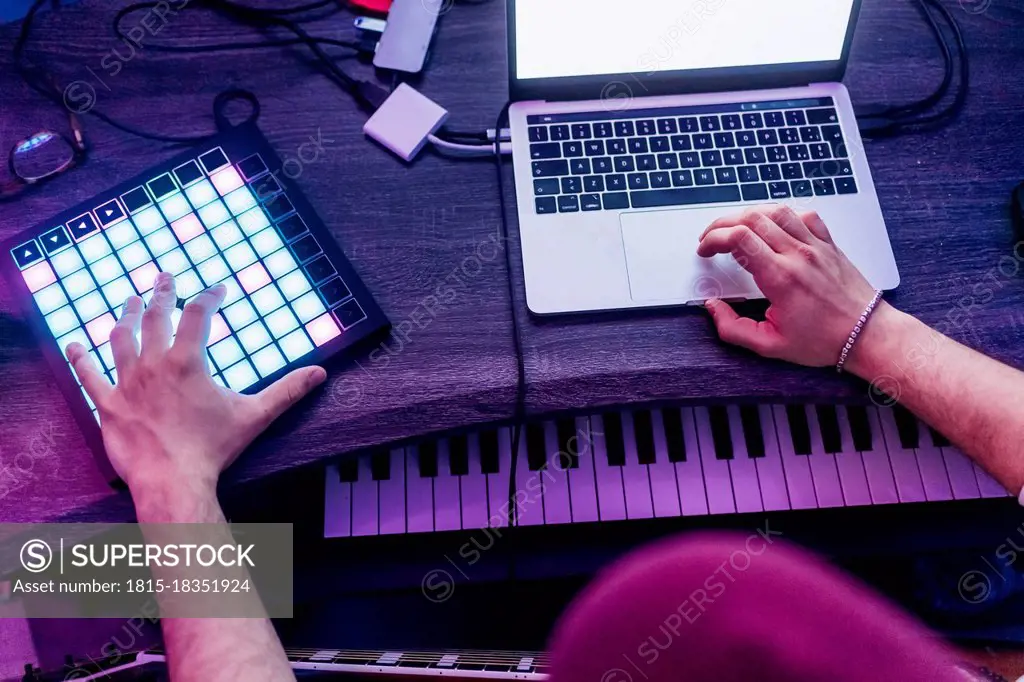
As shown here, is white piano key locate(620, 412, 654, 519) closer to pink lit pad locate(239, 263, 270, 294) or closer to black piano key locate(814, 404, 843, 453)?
black piano key locate(814, 404, 843, 453)

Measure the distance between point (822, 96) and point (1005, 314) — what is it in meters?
0.37

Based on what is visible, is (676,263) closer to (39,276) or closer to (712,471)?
(712,471)

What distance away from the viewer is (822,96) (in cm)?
101

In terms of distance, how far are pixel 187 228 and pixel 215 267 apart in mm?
69

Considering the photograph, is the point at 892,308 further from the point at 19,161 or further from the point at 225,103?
the point at 19,161

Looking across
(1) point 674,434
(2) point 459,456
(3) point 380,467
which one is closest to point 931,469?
(1) point 674,434

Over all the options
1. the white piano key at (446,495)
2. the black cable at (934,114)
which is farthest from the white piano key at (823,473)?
the white piano key at (446,495)

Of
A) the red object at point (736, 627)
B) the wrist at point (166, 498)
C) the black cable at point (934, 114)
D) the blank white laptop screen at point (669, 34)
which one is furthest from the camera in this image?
the black cable at point (934, 114)

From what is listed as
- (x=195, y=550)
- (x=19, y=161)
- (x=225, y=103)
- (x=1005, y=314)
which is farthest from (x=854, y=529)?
(x=19, y=161)

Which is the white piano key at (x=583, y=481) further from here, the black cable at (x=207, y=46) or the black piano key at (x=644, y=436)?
the black cable at (x=207, y=46)

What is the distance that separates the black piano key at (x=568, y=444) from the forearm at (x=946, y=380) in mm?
398

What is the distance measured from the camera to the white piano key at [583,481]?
108cm

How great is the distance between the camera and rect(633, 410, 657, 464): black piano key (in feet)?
3.59

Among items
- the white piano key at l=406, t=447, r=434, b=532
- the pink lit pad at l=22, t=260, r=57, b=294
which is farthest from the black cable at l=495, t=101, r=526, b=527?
the pink lit pad at l=22, t=260, r=57, b=294
